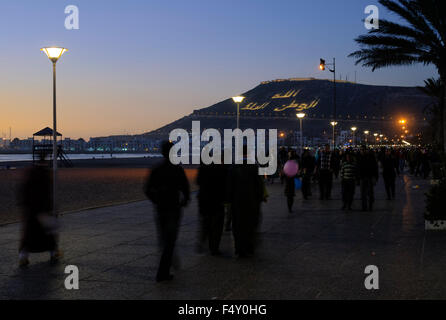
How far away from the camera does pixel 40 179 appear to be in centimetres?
755

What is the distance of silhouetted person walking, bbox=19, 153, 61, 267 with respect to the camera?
7438 mm

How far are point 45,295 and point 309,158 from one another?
1322 centimetres

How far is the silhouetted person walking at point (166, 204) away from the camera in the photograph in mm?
6625

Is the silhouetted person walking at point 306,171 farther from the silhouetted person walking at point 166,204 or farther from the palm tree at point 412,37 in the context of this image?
the silhouetted person walking at point 166,204

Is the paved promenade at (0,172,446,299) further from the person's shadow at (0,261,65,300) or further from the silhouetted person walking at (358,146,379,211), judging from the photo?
the silhouetted person walking at (358,146,379,211)

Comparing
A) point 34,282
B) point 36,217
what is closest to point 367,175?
point 36,217

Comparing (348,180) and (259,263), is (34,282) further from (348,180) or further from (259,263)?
(348,180)

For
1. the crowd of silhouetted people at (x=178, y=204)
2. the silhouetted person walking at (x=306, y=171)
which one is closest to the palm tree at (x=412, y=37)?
the silhouetted person walking at (x=306, y=171)

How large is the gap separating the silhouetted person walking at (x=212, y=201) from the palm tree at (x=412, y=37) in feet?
41.0

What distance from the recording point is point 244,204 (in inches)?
323

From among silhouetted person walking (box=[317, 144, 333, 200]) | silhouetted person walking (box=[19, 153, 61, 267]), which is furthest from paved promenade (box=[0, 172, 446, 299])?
silhouetted person walking (box=[317, 144, 333, 200])

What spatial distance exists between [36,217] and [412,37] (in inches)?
624
